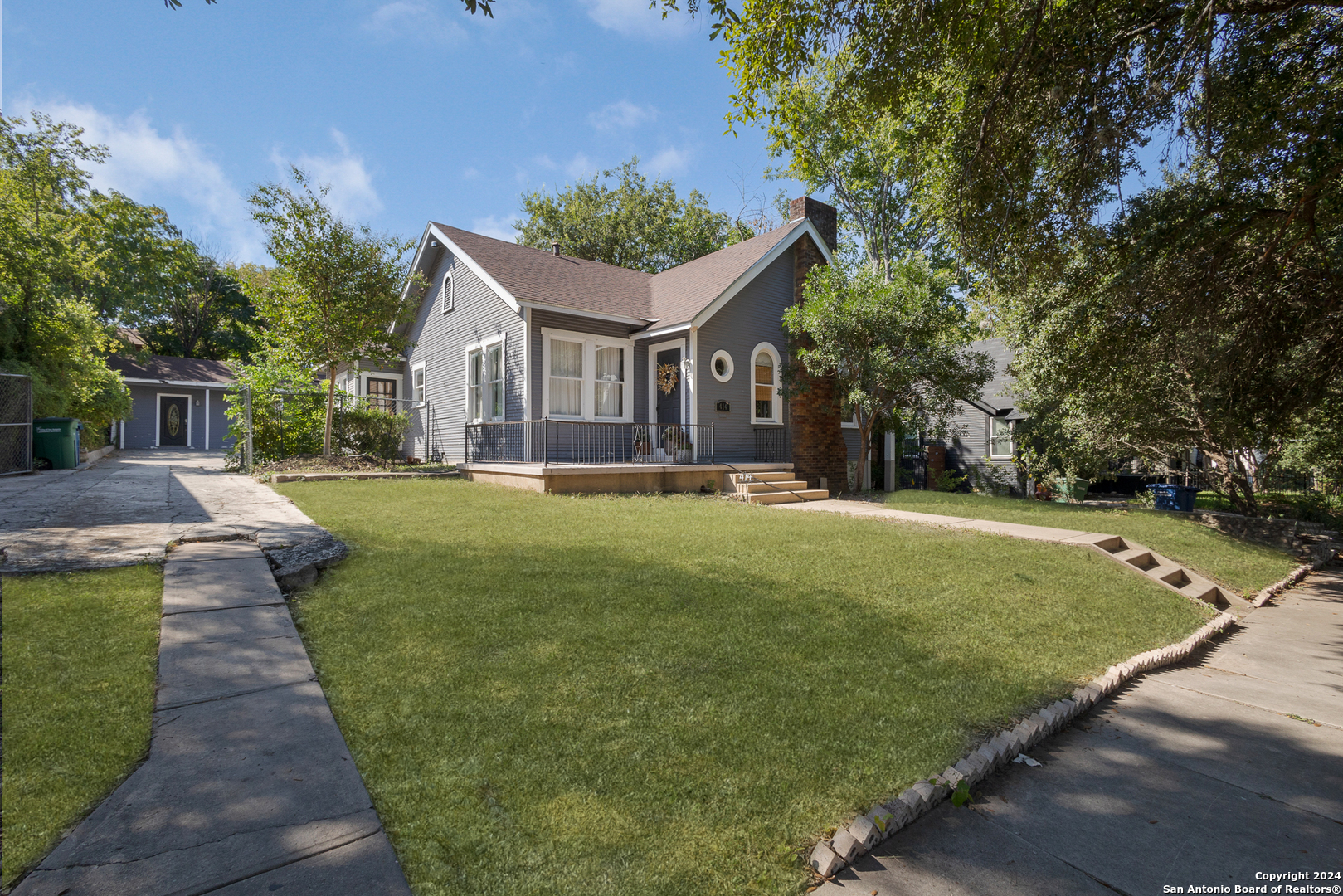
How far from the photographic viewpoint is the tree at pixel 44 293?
13.4 meters

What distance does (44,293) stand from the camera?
46.0 feet

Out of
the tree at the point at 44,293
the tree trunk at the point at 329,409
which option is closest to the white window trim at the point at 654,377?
the tree trunk at the point at 329,409

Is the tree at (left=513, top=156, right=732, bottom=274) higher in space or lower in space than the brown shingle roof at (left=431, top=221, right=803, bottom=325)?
higher

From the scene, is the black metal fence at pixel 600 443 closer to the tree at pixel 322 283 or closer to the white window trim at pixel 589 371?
the white window trim at pixel 589 371

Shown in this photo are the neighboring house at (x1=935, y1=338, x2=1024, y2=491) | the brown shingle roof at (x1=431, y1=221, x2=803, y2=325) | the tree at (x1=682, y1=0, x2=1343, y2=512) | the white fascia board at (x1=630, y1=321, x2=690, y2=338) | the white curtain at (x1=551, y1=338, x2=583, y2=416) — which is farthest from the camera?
the neighboring house at (x1=935, y1=338, x2=1024, y2=491)

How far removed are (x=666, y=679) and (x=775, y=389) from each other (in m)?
12.1

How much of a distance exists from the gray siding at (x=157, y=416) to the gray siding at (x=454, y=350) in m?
13.5

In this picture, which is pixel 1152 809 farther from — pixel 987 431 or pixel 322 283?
pixel 987 431

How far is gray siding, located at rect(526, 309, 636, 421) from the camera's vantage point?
41.8 ft

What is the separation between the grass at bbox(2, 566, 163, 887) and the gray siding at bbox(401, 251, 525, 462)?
364 inches

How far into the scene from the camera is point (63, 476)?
11.4m

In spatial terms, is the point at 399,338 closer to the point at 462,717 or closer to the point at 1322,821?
the point at 462,717

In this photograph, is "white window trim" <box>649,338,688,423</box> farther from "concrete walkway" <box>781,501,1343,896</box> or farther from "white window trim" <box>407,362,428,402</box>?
"concrete walkway" <box>781,501,1343,896</box>

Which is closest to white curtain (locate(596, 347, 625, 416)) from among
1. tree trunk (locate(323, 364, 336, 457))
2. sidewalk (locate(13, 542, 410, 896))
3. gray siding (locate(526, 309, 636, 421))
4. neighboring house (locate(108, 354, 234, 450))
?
gray siding (locate(526, 309, 636, 421))
